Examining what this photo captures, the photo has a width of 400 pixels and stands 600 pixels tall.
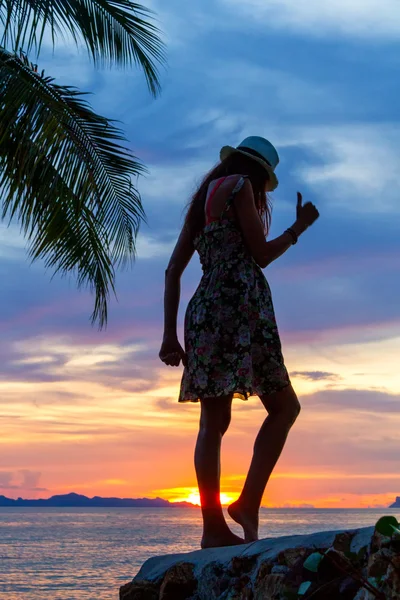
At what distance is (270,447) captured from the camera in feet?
11.8

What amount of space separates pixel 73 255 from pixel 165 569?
503cm

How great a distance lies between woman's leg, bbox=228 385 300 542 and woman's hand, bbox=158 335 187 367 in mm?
434

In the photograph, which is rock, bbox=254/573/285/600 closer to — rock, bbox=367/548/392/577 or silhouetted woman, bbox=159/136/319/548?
rock, bbox=367/548/392/577

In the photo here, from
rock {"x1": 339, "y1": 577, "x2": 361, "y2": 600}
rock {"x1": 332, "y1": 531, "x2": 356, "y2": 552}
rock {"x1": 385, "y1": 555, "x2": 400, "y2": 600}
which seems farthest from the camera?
rock {"x1": 332, "y1": 531, "x2": 356, "y2": 552}

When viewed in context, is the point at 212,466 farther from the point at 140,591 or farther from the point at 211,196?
the point at 211,196

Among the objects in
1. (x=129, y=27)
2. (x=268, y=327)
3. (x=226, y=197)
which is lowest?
(x=268, y=327)

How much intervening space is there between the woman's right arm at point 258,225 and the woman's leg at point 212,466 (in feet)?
2.20

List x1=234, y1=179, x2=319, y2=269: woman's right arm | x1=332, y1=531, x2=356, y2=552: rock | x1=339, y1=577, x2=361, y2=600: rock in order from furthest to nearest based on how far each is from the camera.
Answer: x1=234, y1=179, x2=319, y2=269: woman's right arm, x1=332, y1=531, x2=356, y2=552: rock, x1=339, y1=577, x2=361, y2=600: rock

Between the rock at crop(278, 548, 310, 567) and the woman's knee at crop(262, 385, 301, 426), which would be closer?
the rock at crop(278, 548, 310, 567)

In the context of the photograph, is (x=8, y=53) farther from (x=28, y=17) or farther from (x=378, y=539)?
(x=378, y=539)

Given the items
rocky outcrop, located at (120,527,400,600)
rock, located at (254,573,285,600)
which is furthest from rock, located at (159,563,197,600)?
rock, located at (254,573,285,600)

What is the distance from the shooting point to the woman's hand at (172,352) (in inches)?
148

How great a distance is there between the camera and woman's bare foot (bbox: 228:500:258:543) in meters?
3.62

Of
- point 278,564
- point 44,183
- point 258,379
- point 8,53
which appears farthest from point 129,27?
point 278,564
